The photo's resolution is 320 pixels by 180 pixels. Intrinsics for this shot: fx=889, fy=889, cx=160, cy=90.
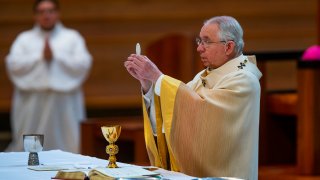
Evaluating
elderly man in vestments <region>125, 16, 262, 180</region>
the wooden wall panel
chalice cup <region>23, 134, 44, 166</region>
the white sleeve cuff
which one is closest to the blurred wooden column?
elderly man in vestments <region>125, 16, 262, 180</region>

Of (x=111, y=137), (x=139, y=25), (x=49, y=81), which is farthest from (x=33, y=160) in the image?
(x=139, y=25)

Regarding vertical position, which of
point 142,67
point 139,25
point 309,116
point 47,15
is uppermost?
point 139,25

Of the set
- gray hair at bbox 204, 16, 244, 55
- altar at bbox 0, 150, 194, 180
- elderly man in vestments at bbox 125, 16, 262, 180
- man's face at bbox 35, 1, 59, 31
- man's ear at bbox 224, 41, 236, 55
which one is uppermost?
man's face at bbox 35, 1, 59, 31

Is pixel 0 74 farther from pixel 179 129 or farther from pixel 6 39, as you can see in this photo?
pixel 179 129

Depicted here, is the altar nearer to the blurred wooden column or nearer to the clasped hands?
the clasped hands

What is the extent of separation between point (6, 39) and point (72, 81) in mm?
1679

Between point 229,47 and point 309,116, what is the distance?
246 centimetres

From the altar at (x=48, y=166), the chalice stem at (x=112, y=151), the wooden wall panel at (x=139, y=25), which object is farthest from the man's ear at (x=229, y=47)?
the wooden wall panel at (x=139, y=25)

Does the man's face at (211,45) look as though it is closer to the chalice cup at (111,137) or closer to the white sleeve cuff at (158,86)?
the white sleeve cuff at (158,86)

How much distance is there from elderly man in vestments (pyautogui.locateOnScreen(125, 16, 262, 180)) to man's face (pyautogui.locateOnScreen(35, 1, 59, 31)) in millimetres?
4549

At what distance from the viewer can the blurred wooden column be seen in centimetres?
682

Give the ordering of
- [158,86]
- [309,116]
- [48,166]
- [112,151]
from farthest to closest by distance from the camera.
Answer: [309,116], [158,86], [48,166], [112,151]

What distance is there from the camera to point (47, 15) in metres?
9.09

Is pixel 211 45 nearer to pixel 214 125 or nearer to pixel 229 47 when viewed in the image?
pixel 229 47
